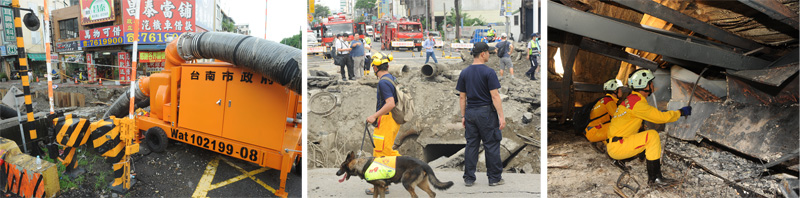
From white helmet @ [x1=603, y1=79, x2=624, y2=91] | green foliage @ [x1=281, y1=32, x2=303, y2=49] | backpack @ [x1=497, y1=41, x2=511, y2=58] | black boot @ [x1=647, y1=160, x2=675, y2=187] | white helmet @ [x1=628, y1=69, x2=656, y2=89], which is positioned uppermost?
green foliage @ [x1=281, y1=32, x2=303, y2=49]

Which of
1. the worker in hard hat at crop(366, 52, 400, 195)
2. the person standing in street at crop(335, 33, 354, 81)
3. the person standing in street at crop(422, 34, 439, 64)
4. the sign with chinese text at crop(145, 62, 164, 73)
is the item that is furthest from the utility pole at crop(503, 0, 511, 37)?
the sign with chinese text at crop(145, 62, 164, 73)

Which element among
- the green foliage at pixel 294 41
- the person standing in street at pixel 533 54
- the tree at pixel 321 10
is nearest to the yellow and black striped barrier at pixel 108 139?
the green foliage at pixel 294 41

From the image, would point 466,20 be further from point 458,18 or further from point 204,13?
point 204,13

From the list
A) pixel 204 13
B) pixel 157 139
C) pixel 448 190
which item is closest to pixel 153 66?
pixel 204 13

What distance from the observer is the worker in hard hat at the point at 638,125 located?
3.56m

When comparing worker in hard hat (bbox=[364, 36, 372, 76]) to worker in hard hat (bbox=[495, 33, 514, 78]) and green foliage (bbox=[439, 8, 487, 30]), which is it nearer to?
green foliage (bbox=[439, 8, 487, 30])

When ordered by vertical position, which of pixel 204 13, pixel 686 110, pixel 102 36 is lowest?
pixel 686 110

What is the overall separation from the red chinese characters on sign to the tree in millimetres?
5154

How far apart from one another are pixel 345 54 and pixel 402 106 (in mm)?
620

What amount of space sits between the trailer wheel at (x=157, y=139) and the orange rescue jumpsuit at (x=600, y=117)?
462 centimetres

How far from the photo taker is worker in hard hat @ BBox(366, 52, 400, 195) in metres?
3.27

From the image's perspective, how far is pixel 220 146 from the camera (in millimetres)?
4258

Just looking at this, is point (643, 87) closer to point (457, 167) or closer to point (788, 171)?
point (788, 171)

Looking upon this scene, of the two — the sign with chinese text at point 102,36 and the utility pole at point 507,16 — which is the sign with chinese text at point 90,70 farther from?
the utility pole at point 507,16
